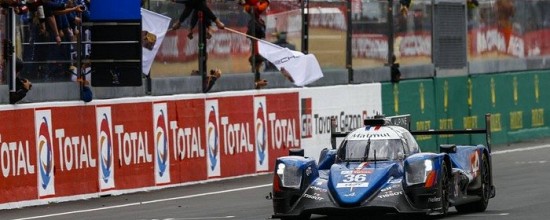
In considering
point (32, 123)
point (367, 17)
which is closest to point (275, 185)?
point (32, 123)

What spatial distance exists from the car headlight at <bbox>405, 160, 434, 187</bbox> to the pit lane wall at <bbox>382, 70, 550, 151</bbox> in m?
17.5

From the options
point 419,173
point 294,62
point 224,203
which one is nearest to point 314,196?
point 419,173

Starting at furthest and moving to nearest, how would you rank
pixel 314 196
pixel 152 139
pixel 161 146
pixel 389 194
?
pixel 161 146, pixel 152 139, pixel 314 196, pixel 389 194

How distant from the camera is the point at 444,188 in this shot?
61.4 ft

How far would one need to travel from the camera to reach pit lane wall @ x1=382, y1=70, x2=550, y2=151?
3709cm

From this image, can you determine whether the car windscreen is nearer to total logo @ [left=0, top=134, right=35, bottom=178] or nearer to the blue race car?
the blue race car

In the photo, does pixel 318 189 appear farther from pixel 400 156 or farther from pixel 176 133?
pixel 176 133

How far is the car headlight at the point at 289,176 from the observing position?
59.9 ft

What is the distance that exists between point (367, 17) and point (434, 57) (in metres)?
3.68

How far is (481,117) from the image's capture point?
133 ft

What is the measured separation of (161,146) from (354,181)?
9.47 metres

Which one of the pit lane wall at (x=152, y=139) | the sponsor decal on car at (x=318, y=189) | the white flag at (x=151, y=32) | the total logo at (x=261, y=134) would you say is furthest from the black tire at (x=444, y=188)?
the total logo at (x=261, y=134)

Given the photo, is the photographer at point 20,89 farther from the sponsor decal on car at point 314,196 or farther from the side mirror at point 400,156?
the side mirror at point 400,156

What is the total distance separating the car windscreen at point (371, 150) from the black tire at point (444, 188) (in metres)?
0.62
